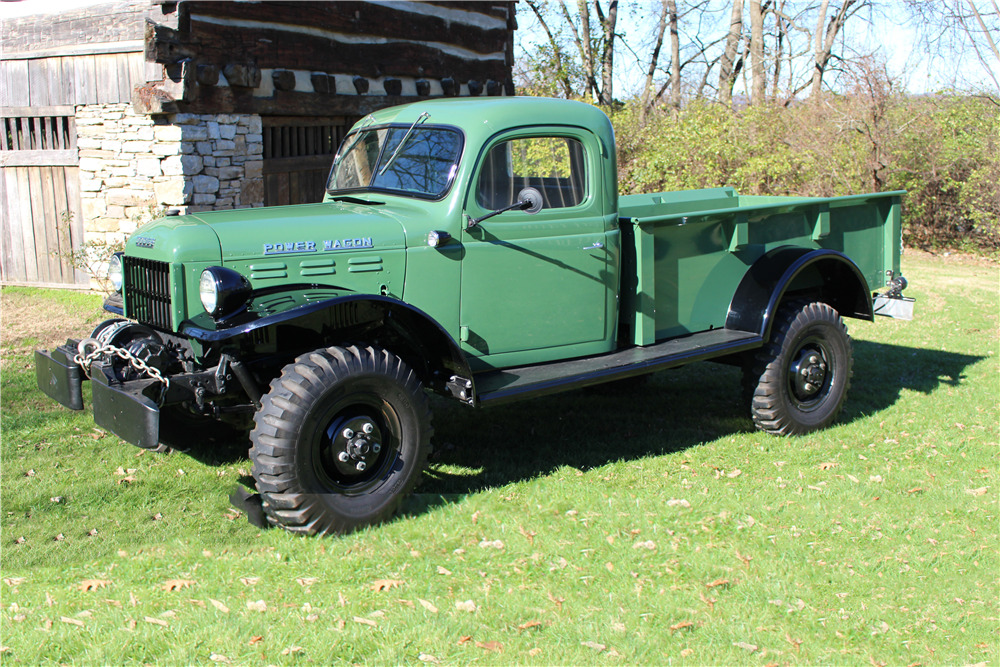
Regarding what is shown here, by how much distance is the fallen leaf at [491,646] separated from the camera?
3.46 meters

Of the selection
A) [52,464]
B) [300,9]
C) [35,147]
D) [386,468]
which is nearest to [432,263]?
[386,468]

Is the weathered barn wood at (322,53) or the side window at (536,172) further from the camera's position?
the weathered barn wood at (322,53)

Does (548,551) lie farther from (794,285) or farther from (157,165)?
(157,165)

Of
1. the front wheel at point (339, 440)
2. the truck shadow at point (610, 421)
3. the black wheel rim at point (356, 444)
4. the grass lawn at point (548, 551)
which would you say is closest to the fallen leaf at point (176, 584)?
the grass lawn at point (548, 551)

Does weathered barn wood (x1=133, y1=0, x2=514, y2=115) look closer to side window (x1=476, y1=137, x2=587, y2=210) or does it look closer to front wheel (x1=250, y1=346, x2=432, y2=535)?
side window (x1=476, y1=137, x2=587, y2=210)

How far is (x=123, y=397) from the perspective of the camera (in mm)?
4039

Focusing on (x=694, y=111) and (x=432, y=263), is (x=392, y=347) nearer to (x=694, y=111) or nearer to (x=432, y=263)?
(x=432, y=263)

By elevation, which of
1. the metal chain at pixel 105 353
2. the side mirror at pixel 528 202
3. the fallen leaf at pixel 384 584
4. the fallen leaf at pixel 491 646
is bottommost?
the fallen leaf at pixel 491 646

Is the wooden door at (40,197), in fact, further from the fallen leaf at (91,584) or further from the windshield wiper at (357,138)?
the fallen leaf at (91,584)

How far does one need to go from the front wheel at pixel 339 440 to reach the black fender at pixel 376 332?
0.75 feet

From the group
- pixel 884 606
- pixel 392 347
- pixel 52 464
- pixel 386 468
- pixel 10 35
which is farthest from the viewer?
pixel 10 35

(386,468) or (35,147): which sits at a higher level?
(35,147)

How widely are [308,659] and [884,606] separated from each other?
2.49 m

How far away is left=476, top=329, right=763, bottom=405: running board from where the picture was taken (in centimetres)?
477
